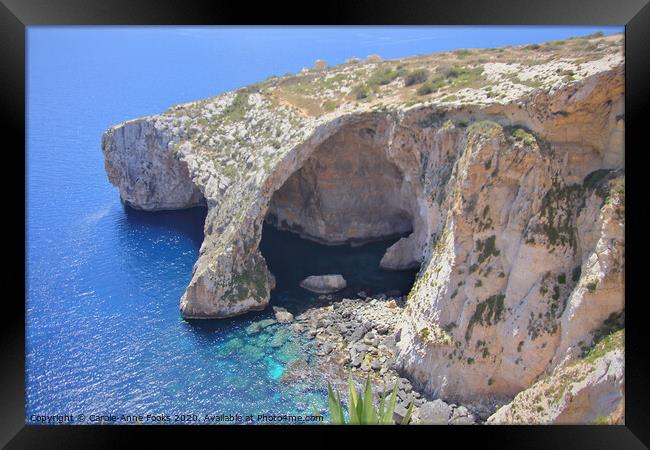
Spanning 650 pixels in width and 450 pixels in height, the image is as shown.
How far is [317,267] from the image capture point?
1200 inches

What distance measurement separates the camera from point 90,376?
20750 mm

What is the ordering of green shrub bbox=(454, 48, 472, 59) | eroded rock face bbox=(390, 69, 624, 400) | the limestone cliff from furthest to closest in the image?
green shrub bbox=(454, 48, 472, 59) → the limestone cliff → eroded rock face bbox=(390, 69, 624, 400)

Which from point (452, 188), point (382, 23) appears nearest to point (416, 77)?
point (452, 188)

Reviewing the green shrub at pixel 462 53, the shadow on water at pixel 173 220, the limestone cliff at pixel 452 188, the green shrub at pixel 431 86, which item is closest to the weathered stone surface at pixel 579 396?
the limestone cliff at pixel 452 188

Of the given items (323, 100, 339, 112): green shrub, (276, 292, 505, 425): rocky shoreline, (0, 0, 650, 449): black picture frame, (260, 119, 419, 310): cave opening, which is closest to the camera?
(0, 0, 650, 449): black picture frame

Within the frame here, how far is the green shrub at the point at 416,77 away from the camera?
29312 millimetres

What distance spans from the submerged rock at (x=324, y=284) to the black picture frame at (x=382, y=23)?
45.3 feet

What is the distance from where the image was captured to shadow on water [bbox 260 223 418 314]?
27.6 metres

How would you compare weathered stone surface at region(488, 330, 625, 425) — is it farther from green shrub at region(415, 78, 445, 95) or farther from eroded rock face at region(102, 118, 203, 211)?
eroded rock face at region(102, 118, 203, 211)

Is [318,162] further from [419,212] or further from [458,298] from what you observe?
[458,298]

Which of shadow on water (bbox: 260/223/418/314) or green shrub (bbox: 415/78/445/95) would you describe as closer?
green shrub (bbox: 415/78/445/95)

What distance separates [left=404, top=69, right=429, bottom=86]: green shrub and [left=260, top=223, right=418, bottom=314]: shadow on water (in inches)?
356

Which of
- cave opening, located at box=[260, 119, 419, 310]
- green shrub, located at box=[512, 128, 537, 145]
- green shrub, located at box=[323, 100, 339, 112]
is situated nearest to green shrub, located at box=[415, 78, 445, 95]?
cave opening, located at box=[260, 119, 419, 310]

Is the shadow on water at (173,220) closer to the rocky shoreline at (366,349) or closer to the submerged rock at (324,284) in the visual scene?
the submerged rock at (324,284)
